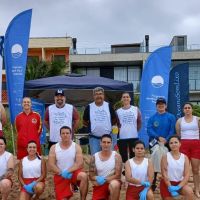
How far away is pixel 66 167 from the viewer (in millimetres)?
6047

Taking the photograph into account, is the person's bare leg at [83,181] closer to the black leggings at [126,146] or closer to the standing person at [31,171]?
the standing person at [31,171]

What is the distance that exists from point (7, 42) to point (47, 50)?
2687 centimetres

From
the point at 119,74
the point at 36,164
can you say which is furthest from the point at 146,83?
the point at 119,74

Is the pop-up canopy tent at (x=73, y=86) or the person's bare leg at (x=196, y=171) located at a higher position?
the pop-up canopy tent at (x=73, y=86)

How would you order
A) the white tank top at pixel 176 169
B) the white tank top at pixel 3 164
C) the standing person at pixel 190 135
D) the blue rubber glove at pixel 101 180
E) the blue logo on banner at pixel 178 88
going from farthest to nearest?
the blue logo on banner at pixel 178 88
the standing person at pixel 190 135
the white tank top at pixel 3 164
the white tank top at pixel 176 169
the blue rubber glove at pixel 101 180

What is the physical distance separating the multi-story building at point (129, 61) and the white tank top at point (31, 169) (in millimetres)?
26118

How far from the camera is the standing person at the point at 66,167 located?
19.5ft

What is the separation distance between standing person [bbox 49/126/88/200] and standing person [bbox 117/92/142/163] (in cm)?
121

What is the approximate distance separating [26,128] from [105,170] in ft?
4.96

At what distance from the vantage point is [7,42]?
8789 millimetres

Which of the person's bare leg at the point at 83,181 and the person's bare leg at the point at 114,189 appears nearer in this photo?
the person's bare leg at the point at 114,189

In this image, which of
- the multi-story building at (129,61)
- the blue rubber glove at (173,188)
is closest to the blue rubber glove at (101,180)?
the blue rubber glove at (173,188)

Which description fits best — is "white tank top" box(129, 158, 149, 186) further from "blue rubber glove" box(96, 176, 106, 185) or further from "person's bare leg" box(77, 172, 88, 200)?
"person's bare leg" box(77, 172, 88, 200)

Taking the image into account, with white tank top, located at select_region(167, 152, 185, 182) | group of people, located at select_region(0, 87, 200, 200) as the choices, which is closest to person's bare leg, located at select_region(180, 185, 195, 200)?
group of people, located at select_region(0, 87, 200, 200)
